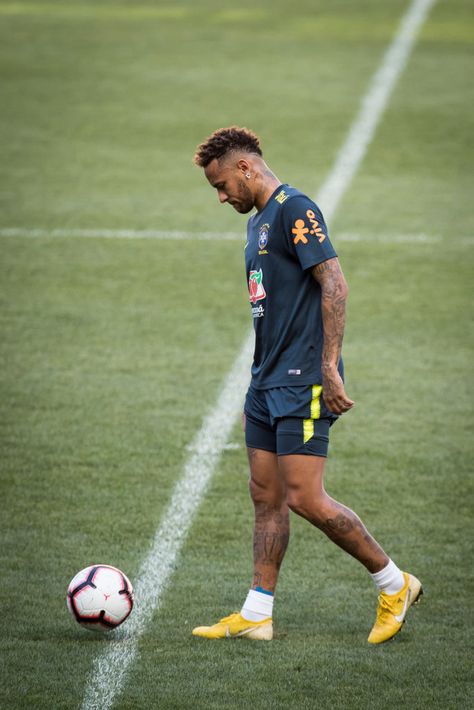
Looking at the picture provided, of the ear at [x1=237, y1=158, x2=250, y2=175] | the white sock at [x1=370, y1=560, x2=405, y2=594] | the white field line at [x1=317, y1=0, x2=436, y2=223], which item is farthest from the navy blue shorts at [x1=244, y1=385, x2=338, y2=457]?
the white field line at [x1=317, y1=0, x2=436, y2=223]

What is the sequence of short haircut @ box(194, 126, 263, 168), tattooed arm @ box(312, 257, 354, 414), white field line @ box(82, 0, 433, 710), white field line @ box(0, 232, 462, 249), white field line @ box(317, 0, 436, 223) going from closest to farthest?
white field line @ box(82, 0, 433, 710) < tattooed arm @ box(312, 257, 354, 414) < short haircut @ box(194, 126, 263, 168) < white field line @ box(0, 232, 462, 249) < white field line @ box(317, 0, 436, 223)

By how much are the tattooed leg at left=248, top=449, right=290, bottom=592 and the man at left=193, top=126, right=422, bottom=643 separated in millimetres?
22

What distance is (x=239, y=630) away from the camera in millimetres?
5430

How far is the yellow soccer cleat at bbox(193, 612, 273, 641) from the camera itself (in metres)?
5.42

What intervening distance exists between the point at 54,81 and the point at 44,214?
19.5 feet

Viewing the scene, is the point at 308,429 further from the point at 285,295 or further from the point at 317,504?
the point at 285,295

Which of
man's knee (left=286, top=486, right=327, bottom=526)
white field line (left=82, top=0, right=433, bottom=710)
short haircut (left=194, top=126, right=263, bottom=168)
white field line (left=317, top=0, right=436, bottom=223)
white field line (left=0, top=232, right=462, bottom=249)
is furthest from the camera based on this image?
white field line (left=317, top=0, right=436, bottom=223)

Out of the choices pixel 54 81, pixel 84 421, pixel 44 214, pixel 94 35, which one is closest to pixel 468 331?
pixel 84 421

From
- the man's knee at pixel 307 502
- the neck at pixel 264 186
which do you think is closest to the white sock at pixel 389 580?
the man's knee at pixel 307 502

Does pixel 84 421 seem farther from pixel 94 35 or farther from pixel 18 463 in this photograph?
pixel 94 35

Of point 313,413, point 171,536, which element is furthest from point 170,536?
point 313,413

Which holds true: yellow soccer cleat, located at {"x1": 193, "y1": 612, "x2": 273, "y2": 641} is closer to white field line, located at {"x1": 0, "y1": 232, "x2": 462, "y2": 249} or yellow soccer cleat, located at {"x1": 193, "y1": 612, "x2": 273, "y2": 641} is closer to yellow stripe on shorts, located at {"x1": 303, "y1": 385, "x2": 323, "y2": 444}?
yellow stripe on shorts, located at {"x1": 303, "y1": 385, "x2": 323, "y2": 444}

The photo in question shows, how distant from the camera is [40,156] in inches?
593

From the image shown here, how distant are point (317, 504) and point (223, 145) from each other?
1608 mm
